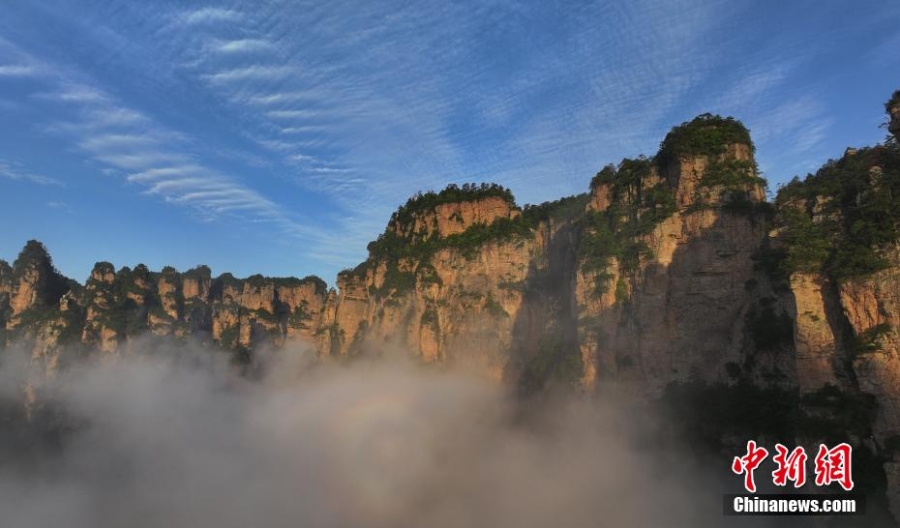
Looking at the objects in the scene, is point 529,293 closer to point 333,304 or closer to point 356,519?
point 356,519

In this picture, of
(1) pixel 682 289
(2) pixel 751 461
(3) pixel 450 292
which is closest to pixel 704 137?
(1) pixel 682 289

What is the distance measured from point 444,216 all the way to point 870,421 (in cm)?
5222

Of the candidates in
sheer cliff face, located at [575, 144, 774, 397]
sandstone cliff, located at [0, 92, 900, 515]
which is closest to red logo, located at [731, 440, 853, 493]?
sandstone cliff, located at [0, 92, 900, 515]

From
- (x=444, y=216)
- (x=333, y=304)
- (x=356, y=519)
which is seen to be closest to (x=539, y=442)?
(x=356, y=519)

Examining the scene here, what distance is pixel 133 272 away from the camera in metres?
114

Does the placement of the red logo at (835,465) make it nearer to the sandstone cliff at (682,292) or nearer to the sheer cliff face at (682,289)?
the sandstone cliff at (682,292)

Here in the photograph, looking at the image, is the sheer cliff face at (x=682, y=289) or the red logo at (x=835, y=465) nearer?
the red logo at (x=835, y=465)

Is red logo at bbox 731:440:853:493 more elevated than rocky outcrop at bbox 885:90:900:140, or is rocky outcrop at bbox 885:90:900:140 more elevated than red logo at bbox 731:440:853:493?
rocky outcrop at bbox 885:90:900:140

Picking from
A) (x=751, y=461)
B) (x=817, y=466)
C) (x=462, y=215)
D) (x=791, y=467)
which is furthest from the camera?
(x=462, y=215)

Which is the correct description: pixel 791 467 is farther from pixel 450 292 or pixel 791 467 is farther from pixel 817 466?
pixel 450 292

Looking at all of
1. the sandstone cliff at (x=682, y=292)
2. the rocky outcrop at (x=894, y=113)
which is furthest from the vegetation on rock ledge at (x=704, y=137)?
the rocky outcrop at (x=894, y=113)

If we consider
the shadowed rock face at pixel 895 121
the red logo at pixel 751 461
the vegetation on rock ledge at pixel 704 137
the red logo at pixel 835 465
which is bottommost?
the red logo at pixel 751 461

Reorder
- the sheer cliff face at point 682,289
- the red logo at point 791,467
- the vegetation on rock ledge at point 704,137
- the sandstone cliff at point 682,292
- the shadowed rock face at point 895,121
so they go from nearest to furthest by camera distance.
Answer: the sandstone cliff at point 682,292, the red logo at point 791,467, the shadowed rock face at point 895,121, the sheer cliff face at point 682,289, the vegetation on rock ledge at point 704,137

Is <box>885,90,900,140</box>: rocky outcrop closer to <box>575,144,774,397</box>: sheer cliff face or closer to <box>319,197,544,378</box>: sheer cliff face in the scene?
<box>575,144,774,397</box>: sheer cliff face
